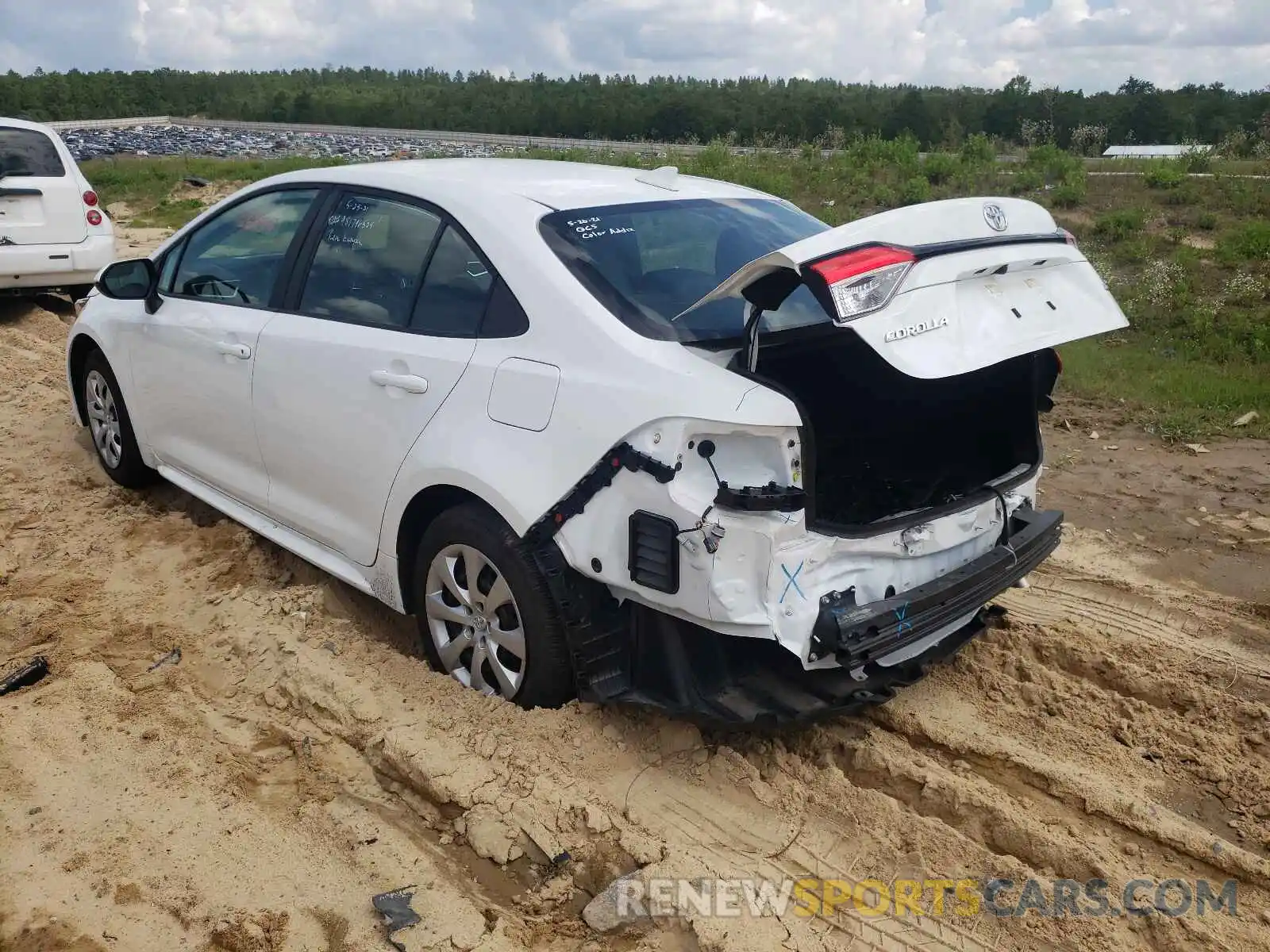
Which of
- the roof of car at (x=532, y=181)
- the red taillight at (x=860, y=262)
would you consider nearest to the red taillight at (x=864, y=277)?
the red taillight at (x=860, y=262)

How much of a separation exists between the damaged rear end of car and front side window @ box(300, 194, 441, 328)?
30.1 inches

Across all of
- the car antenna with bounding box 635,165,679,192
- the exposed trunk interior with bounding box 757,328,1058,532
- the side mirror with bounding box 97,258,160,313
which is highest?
the car antenna with bounding box 635,165,679,192

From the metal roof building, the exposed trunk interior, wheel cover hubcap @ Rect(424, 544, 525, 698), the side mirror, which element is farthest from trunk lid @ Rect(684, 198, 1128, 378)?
the metal roof building

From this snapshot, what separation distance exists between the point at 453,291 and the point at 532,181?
0.57 m

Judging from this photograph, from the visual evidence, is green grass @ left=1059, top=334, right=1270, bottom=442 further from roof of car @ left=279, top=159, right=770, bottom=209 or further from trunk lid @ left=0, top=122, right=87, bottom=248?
trunk lid @ left=0, top=122, right=87, bottom=248

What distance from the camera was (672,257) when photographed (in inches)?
135

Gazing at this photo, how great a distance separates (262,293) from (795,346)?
2.31 metres

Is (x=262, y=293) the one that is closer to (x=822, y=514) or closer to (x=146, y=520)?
(x=146, y=520)

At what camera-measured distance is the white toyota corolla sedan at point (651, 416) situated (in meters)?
2.74

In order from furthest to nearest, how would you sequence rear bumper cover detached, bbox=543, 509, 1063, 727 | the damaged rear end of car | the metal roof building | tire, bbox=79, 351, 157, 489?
the metal roof building
tire, bbox=79, 351, 157, 489
rear bumper cover detached, bbox=543, 509, 1063, 727
the damaged rear end of car

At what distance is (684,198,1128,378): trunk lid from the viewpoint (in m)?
2.62

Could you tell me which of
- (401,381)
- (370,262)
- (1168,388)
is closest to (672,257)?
(401,381)

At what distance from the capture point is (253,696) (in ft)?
11.8

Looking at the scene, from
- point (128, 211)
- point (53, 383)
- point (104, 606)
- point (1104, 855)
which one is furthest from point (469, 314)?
point (128, 211)
